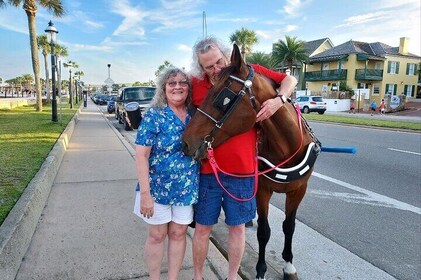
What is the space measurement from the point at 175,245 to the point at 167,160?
28.0 inches

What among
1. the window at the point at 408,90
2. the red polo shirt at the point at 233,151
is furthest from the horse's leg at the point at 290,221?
the window at the point at 408,90

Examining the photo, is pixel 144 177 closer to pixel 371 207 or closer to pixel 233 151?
pixel 233 151

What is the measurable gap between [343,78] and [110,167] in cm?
3974

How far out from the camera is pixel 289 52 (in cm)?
4106

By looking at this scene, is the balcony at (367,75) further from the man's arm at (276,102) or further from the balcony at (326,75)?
the man's arm at (276,102)

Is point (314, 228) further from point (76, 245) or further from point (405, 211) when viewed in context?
point (76, 245)

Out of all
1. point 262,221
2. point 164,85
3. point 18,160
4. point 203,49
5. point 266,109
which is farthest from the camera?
point 18,160

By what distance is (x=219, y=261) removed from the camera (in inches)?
116

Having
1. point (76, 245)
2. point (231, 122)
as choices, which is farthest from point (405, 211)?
point (76, 245)

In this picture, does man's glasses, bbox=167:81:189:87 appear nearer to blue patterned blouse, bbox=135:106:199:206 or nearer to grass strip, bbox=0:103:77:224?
blue patterned blouse, bbox=135:106:199:206

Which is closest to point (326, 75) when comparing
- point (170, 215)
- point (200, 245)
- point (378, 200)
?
point (378, 200)

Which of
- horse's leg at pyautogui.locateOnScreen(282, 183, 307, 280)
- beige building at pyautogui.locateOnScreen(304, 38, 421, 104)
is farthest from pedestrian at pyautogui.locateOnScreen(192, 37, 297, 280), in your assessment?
beige building at pyautogui.locateOnScreen(304, 38, 421, 104)

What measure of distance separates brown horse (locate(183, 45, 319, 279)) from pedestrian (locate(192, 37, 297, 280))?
138 millimetres

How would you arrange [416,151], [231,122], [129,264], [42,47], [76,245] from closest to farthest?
1. [231,122]
2. [129,264]
3. [76,245]
4. [416,151]
5. [42,47]
